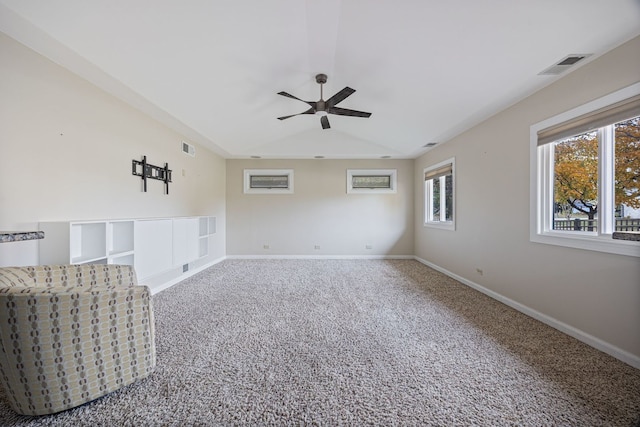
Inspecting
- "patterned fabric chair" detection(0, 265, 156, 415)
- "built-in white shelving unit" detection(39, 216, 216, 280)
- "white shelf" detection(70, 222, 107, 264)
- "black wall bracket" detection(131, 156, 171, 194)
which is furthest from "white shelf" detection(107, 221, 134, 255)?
"patterned fabric chair" detection(0, 265, 156, 415)

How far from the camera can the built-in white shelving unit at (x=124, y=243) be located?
84.7 inches

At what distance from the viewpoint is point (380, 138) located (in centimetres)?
523

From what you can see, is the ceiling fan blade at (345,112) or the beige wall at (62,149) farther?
the ceiling fan blade at (345,112)

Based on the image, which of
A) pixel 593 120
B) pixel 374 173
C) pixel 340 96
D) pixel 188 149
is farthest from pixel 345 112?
pixel 374 173

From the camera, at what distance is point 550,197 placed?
2.64 meters

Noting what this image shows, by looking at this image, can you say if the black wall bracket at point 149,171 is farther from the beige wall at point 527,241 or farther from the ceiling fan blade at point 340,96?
the beige wall at point 527,241

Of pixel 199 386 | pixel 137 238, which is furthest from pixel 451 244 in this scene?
pixel 137 238

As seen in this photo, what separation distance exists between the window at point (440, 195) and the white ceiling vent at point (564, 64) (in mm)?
2039

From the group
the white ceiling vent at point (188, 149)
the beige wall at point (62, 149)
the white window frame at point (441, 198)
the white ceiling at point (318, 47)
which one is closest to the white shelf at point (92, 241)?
the beige wall at point (62, 149)

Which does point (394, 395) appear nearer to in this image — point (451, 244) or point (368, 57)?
point (368, 57)

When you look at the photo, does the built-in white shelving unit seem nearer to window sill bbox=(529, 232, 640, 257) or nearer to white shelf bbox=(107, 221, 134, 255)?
white shelf bbox=(107, 221, 134, 255)

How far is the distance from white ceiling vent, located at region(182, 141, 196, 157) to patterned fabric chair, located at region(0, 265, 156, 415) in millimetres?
3108

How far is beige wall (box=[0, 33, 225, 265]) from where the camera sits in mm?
1944

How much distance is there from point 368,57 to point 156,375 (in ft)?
11.1
